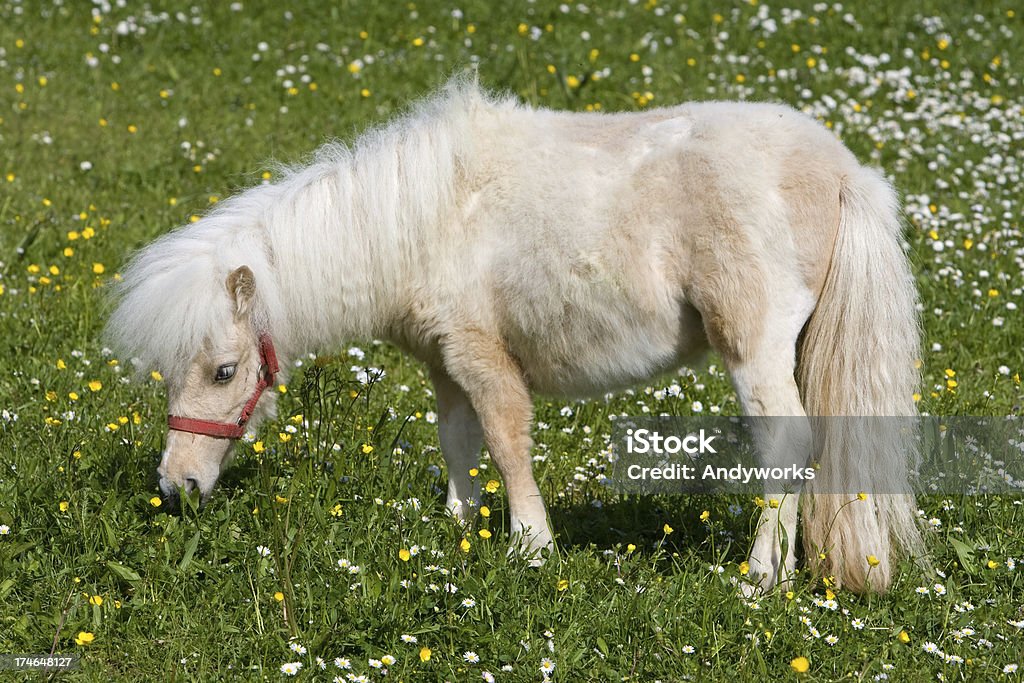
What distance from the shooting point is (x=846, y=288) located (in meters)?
4.07

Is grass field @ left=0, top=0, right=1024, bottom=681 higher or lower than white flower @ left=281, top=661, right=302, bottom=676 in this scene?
higher

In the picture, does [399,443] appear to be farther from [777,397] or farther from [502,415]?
[777,397]

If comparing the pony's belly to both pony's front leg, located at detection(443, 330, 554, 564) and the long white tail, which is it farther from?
the long white tail

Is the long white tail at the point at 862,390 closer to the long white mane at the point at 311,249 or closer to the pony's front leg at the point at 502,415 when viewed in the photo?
the pony's front leg at the point at 502,415

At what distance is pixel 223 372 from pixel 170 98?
20.4 feet

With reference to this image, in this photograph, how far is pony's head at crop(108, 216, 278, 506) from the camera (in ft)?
13.6

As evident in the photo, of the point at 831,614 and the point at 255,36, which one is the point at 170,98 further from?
the point at 831,614

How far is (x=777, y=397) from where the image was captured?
3.98 m

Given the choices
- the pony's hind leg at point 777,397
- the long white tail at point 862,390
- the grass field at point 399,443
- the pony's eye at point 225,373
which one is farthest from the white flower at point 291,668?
the long white tail at point 862,390

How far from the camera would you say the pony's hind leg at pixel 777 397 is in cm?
396

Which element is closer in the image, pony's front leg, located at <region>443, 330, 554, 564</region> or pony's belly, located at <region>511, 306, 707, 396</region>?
pony's belly, located at <region>511, 306, 707, 396</region>

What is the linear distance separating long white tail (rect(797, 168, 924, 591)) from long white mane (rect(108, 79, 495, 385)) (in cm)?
149

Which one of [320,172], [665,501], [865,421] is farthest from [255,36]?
[865,421]

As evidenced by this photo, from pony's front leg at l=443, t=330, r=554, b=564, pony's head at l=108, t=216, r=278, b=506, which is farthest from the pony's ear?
pony's front leg at l=443, t=330, r=554, b=564
